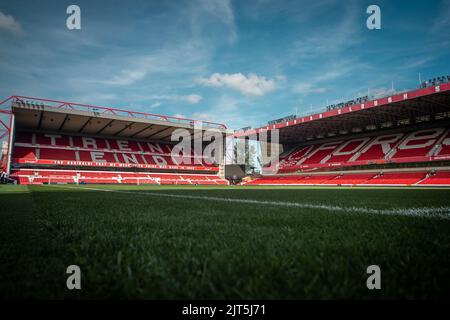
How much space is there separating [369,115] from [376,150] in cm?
442

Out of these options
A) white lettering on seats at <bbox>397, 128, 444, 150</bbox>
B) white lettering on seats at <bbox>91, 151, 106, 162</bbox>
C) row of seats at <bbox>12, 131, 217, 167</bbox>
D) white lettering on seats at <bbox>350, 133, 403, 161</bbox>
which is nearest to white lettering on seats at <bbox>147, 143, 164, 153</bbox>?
row of seats at <bbox>12, 131, 217, 167</bbox>

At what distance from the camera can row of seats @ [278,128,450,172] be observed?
22.4m

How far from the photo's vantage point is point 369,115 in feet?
78.9

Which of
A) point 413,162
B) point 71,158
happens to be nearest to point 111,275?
point 413,162

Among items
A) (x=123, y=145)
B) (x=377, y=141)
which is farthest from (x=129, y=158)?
(x=377, y=141)

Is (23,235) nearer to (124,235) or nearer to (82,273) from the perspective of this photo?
(124,235)

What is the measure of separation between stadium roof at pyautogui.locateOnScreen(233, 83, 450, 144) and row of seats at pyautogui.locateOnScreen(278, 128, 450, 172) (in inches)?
55.5

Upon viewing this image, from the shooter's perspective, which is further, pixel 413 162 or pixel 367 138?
pixel 367 138

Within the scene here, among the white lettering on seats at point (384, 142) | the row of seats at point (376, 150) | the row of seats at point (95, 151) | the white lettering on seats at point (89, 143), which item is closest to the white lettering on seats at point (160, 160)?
the row of seats at point (95, 151)

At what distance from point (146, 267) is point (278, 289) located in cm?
55

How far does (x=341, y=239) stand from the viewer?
1.56 metres
